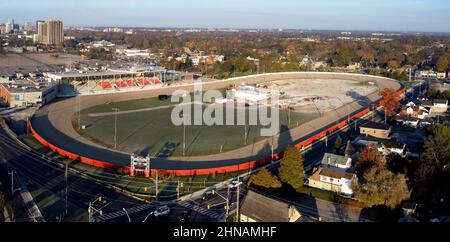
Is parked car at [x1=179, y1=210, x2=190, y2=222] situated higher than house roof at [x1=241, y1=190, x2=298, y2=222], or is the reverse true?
house roof at [x1=241, y1=190, x2=298, y2=222]

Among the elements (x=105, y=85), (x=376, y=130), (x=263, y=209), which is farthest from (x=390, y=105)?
(x=105, y=85)

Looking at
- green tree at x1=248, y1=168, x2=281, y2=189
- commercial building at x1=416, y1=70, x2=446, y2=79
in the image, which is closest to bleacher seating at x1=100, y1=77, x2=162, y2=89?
green tree at x1=248, y1=168, x2=281, y2=189

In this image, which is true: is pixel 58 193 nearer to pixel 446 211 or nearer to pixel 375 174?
pixel 375 174

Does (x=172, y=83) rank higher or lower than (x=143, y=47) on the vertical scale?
lower

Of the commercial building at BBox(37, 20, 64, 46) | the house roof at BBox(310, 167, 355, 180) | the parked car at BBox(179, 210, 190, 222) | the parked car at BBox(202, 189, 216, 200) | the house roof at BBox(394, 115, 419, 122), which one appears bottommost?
the parked car at BBox(179, 210, 190, 222)

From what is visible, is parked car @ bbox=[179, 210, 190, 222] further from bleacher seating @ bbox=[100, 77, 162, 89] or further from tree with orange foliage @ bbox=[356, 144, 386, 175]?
bleacher seating @ bbox=[100, 77, 162, 89]

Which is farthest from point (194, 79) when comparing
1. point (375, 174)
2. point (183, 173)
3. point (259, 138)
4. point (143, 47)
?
point (143, 47)

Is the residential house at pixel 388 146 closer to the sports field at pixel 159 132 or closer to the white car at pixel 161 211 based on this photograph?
the sports field at pixel 159 132
